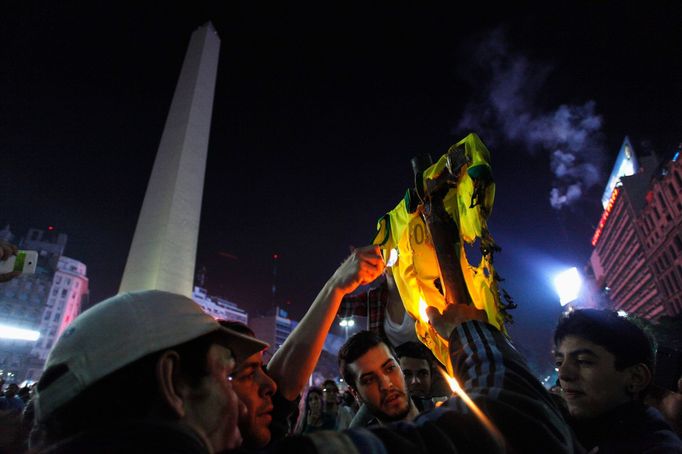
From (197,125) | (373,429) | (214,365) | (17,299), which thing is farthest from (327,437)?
(17,299)

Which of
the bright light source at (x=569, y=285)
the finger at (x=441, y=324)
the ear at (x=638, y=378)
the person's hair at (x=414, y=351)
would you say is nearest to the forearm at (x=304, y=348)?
the finger at (x=441, y=324)

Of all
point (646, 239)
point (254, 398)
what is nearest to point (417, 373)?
point (254, 398)

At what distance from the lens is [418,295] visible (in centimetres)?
317

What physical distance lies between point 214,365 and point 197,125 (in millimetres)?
21523

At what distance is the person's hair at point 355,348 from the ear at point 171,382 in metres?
2.23

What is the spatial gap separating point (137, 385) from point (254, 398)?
73 centimetres

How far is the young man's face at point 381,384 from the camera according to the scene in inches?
117

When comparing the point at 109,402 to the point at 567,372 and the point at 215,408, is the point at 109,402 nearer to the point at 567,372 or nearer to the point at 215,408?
the point at 215,408

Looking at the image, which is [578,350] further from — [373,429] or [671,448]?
[373,429]

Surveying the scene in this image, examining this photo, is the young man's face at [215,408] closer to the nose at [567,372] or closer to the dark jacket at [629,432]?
the dark jacket at [629,432]

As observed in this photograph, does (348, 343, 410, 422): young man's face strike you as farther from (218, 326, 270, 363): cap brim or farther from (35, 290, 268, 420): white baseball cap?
(35, 290, 268, 420): white baseball cap

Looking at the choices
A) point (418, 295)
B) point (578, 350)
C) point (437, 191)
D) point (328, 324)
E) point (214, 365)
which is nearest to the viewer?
point (214, 365)

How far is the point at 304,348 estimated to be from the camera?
6.91 ft

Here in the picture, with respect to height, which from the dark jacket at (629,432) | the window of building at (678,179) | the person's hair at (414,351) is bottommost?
the dark jacket at (629,432)
